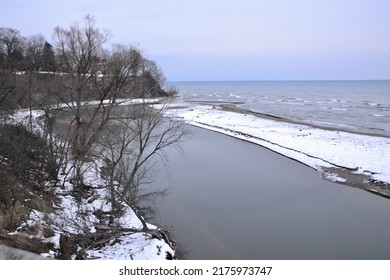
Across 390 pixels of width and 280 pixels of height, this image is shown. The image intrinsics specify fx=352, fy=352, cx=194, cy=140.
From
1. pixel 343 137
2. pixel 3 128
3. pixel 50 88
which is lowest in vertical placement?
pixel 343 137

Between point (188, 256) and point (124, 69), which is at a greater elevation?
point (124, 69)

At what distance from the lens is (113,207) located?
13367mm

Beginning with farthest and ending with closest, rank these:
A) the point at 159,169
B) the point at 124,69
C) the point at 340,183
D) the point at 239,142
→ the point at 239,142 < the point at 124,69 < the point at 159,169 < the point at 340,183

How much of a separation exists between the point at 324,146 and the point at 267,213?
13.4 meters

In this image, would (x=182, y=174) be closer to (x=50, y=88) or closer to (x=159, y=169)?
(x=159, y=169)

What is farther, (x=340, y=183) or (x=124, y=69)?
(x=124, y=69)

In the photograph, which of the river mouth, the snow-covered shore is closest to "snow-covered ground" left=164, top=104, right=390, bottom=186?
the snow-covered shore

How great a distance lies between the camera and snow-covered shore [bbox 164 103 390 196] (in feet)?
62.3

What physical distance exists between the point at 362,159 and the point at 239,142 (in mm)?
9668

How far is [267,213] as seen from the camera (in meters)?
13.9

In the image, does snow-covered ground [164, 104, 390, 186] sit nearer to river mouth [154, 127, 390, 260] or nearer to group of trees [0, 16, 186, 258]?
river mouth [154, 127, 390, 260]

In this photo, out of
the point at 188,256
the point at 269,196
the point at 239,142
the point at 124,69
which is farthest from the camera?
the point at 239,142

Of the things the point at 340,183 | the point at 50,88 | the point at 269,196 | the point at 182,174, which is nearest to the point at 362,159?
the point at 340,183

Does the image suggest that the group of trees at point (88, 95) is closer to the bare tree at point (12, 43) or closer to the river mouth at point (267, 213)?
the river mouth at point (267, 213)
